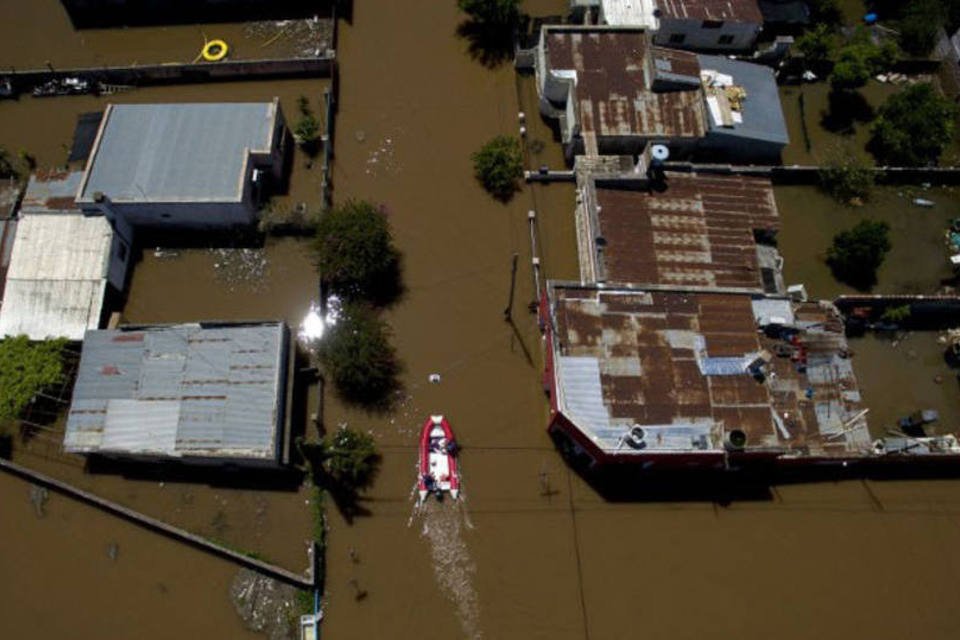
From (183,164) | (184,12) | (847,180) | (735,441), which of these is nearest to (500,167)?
(183,164)

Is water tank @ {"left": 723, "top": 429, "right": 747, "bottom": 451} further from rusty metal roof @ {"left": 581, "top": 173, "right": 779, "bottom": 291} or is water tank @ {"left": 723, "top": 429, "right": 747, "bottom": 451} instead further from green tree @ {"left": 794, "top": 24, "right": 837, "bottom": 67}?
green tree @ {"left": 794, "top": 24, "right": 837, "bottom": 67}

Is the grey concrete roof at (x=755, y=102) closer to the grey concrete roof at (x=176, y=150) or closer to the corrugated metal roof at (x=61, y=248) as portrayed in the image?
the grey concrete roof at (x=176, y=150)

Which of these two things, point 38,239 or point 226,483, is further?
point 38,239

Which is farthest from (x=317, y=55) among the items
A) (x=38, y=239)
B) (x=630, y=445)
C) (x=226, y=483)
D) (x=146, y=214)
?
(x=630, y=445)

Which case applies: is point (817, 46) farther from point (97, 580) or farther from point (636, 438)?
point (97, 580)

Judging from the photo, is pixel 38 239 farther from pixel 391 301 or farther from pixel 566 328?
pixel 566 328

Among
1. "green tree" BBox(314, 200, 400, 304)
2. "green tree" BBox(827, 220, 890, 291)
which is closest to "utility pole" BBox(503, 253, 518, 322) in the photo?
"green tree" BBox(314, 200, 400, 304)

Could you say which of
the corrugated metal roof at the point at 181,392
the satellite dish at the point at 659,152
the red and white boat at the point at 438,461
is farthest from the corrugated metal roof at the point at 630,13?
the corrugated metal roof at the point at 181,392
